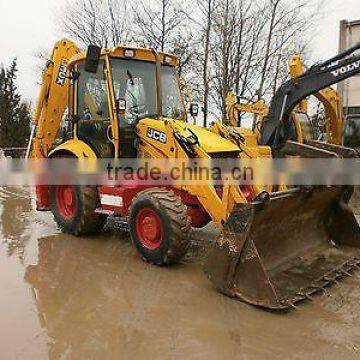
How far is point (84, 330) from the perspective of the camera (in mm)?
3678

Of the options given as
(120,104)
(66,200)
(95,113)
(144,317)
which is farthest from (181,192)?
(66,200)

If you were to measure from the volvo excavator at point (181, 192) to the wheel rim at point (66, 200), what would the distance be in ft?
0.05

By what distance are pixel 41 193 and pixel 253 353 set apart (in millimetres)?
4709

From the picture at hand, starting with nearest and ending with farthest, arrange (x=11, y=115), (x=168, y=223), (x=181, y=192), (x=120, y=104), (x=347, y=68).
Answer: (x=168, y=223), (x=181, y=192), (x=347, y=68), (x=120, y=104), (x=11, y=115)

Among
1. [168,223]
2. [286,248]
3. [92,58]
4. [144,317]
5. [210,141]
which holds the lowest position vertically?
[144,317]

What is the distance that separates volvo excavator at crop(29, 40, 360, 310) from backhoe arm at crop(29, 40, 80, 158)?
15mm

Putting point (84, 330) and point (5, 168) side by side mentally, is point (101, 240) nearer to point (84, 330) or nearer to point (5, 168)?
point (84, 330)

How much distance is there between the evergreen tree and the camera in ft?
77.5

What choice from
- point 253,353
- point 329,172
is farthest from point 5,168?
point 253,353

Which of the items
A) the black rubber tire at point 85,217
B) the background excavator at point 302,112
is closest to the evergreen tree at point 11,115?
the background excavator at point 302,112

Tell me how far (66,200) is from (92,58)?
220 cm

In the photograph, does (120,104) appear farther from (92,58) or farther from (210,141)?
(210,141)

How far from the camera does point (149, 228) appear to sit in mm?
5191

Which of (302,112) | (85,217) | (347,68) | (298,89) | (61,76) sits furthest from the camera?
(302,112)
